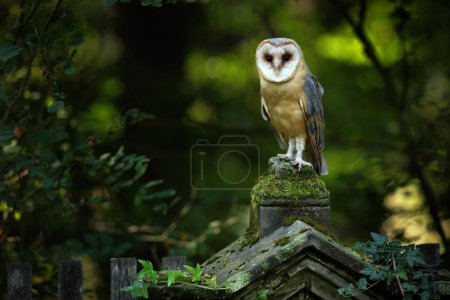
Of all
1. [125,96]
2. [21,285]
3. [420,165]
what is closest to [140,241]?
[125,96]

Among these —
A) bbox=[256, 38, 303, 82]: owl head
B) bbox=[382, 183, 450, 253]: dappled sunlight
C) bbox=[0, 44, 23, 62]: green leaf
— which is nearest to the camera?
bbox=[256, 38, 303, 82]: owl head

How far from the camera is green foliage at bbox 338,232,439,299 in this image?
3.55 metres

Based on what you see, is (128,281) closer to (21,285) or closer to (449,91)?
(21,285)

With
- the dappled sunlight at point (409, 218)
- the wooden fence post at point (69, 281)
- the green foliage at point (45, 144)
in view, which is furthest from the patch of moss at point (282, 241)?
the dappled sunlight at point (409, 218)

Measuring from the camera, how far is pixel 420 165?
6816mm

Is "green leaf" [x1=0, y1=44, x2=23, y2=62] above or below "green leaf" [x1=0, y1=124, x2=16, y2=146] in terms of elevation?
above

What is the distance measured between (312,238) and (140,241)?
4786mm

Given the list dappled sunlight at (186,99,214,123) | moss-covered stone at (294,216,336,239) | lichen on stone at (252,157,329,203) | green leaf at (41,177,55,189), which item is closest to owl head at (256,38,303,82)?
lichen on stone at (252,157,329,203)

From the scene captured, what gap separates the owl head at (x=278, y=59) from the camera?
173 inches

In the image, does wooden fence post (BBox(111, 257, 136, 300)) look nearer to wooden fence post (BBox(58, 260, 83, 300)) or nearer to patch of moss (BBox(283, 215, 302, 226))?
wooden fence post (BBox(58, 260, 83, 300))

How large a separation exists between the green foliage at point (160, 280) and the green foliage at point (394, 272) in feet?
2.25

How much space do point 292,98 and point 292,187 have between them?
763 millimetres

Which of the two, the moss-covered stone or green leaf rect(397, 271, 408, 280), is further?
the moss-covered stone

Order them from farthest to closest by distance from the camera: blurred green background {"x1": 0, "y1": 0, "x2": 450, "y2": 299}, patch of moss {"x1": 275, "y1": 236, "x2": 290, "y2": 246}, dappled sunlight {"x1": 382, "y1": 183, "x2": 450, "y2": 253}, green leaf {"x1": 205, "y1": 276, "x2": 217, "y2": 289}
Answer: blurred green background {"x1": 0, "y1": 0, "x2": 450, "y2": 299}, dappled sunlight {"x1": 382, "y1": 183, "x2": 450, "y2": 253}, patch of moss {"x1": 275, "y1": 236, "x2": 290, "y2": 246}, green leaf {"x1": 205, "y1": 276, "x2": 217, "y2": 289}
